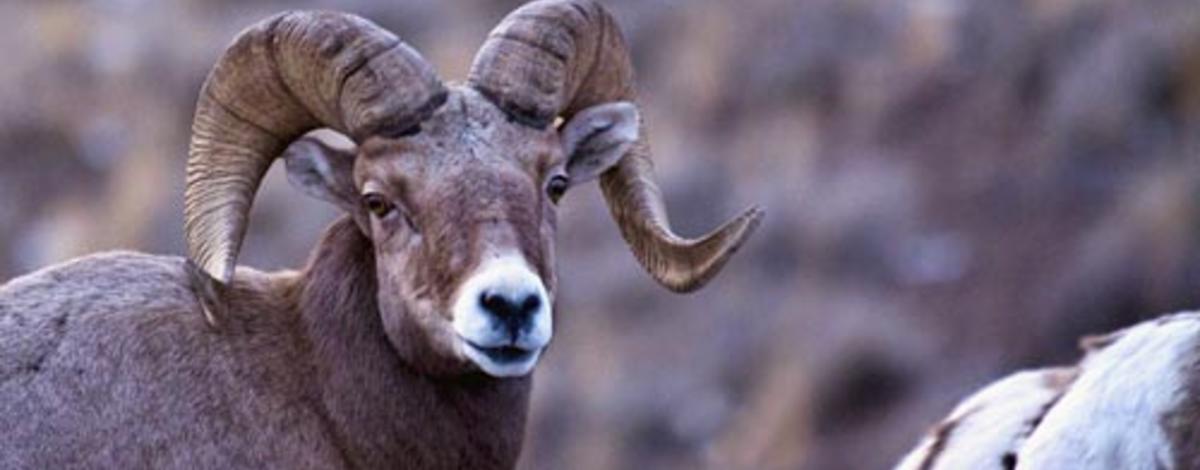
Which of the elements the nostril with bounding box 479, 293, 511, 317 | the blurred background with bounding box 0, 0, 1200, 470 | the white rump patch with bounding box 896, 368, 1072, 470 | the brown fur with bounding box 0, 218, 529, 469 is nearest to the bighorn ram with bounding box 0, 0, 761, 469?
the brown fur with bounding box 0, 218, 529, 469

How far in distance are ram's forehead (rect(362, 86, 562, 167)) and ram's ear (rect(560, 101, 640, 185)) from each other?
22.5 inches

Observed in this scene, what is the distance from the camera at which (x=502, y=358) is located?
11.0m

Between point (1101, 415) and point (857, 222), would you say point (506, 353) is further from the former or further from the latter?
point (857, 222)

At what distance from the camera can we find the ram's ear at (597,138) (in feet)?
40.1

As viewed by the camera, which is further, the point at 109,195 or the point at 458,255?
the point at 109,195

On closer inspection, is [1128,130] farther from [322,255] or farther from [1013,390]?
[322,255]

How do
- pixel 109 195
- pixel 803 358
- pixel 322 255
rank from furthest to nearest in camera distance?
pixel 109 195
pixel 803 358
pixel 322 255

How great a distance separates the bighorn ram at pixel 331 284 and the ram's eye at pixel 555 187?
0.5 inches

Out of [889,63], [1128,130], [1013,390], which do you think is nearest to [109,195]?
[889,63]

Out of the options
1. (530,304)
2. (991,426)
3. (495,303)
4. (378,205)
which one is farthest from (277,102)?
(991,426)

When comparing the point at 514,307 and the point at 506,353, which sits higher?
the point at 514,307

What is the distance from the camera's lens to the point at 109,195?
110 ft

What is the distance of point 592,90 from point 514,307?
1.96 meters

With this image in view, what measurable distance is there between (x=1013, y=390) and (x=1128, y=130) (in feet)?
45.5
